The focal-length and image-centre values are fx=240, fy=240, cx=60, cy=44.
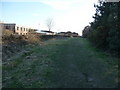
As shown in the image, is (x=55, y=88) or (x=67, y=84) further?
(x=67, y=84)

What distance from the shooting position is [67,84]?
360 inches

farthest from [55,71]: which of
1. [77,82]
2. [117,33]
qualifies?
[117,33]

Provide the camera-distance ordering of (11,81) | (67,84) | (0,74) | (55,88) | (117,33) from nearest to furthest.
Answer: (55,88)
(67,84)
(11,81)
(0,74)
(117,33)

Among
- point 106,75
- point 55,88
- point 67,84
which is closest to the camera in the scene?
point 55,88

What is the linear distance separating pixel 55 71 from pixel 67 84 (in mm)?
2544

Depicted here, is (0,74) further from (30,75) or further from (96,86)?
(96,86)

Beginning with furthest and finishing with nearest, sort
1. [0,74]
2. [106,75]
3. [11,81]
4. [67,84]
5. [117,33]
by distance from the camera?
[117,33] → [0,74] → [106,75] → [11,81] → [67,84]

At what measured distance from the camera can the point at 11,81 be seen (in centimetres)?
984

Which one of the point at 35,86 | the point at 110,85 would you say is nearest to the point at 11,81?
the point at 35,86

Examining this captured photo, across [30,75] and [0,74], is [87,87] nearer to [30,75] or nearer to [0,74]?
[30,75]

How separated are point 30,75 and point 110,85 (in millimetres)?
3820

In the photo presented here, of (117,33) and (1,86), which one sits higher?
(117,33)

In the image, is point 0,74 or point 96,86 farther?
point 0,74

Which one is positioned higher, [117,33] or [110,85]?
[117,33]
